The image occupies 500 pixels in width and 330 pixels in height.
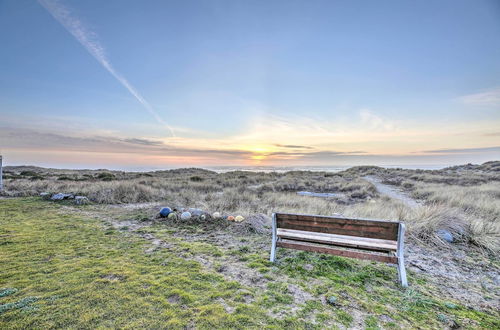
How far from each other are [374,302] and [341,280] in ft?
2.00

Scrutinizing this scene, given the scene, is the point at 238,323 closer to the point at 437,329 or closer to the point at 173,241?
the point at 437,329

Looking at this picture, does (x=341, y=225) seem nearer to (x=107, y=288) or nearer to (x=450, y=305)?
(x=450, y=305)

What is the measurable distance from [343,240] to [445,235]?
362 cm

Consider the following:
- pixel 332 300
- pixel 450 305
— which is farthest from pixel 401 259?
pixel 332 300

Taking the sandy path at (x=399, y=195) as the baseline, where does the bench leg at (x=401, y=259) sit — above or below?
above

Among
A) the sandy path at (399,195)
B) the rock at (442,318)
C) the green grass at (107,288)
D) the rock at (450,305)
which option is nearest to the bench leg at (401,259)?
the rock at (450,305)

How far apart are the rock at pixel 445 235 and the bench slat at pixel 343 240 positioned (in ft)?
9.79

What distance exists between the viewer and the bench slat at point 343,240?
3551 millimetres

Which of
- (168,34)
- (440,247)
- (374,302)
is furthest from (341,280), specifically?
(168,34)

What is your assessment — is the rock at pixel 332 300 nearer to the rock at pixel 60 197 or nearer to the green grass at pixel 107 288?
the green grass at pixel 107 288

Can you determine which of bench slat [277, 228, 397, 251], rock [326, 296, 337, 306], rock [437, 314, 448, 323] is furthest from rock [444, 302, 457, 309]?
rock [326, 296, 337, 306]

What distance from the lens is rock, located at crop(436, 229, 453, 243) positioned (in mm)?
5289

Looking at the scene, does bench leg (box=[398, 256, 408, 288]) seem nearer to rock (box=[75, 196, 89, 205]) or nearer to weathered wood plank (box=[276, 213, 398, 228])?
weathered wood plank (box=[276, 213, 398, 228])

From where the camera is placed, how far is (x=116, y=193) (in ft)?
36.6
